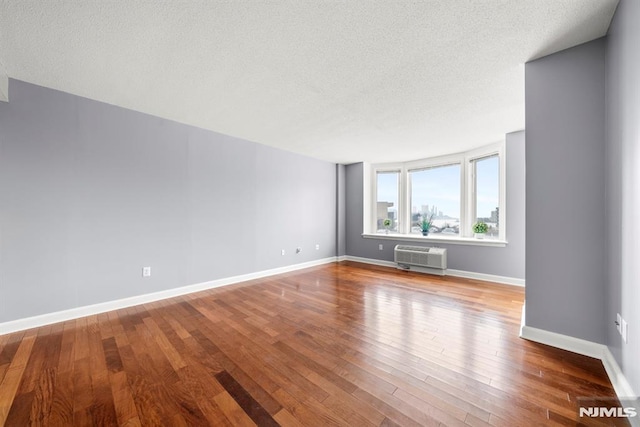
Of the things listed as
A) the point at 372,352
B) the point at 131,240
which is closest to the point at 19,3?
the point at 131,240

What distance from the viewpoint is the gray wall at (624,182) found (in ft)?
4.31

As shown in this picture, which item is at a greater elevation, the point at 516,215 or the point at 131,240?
the point at 516,215

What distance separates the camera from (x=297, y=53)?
79.2 inches

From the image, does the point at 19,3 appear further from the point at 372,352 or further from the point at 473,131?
the point at 473,131

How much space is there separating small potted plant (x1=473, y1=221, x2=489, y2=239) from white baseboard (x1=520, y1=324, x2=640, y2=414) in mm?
2632

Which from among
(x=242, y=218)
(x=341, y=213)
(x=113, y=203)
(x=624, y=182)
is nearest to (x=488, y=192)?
(x=341, y=213)

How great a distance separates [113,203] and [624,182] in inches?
185

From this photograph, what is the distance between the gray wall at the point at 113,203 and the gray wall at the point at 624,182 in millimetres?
4243

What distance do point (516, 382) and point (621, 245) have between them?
3.64 ft

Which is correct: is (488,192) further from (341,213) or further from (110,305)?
(110,305)

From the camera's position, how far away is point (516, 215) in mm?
3904

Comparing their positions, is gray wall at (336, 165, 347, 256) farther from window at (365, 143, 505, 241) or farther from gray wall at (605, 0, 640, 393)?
gray wall at (605, 0, 640, 393)

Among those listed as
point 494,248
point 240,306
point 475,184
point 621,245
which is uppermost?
point 475,184

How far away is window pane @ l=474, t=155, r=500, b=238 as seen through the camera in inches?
174
